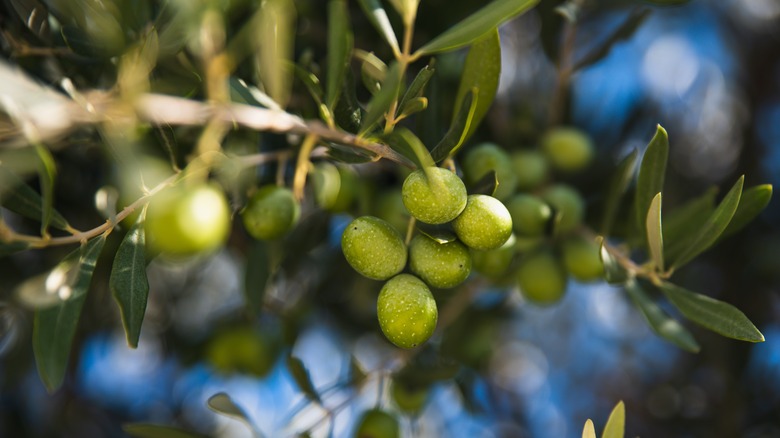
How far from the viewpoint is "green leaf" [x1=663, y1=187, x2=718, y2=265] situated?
68.6 inches

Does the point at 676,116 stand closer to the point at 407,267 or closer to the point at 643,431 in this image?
Result: the point at 643,431

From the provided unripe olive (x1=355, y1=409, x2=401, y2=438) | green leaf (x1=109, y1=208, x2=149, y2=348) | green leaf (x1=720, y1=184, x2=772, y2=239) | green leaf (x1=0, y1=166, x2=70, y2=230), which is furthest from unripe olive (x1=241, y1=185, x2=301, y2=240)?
green leaf (x1=720, y1=184, x2=772, y2=239)

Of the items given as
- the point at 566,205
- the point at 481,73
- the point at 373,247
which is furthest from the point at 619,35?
the point at 373,247

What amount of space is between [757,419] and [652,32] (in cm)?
204

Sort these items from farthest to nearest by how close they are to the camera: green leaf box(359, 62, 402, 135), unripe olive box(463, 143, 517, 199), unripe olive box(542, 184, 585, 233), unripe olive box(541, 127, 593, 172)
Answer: unripe olive box(541, 127, 593, 172) → unripe olive box(542, 184, 585, 233) → unripe olive box(463, 143, 517, 199) → green leaf box(359, 62, 402, 135)

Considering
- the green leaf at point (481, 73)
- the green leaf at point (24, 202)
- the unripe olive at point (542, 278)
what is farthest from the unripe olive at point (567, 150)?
the green leaf at point (24, 202)

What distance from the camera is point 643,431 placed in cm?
326

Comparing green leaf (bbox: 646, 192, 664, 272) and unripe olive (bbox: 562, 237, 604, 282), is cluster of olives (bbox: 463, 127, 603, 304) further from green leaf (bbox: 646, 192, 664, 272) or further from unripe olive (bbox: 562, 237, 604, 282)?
green leaf (bbox: 646, 192, 664, 272)

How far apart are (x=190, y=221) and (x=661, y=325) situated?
113 centimetres

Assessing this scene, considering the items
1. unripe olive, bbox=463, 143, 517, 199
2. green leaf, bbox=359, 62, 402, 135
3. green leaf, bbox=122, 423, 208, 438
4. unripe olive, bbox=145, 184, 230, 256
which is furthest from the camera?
unripe olive, bbox=463, 143, 517, 199

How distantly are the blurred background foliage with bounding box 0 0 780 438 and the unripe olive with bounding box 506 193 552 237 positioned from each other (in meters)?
0.34

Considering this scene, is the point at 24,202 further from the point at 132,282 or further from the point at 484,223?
the point at 484,223

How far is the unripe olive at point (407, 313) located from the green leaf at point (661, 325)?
61 cm

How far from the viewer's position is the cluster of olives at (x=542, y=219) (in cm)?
177
